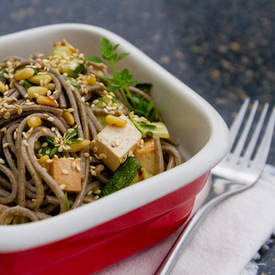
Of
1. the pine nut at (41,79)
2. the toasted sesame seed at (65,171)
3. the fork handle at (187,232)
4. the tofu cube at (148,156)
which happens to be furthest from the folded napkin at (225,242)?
the pine nut at (41,79)

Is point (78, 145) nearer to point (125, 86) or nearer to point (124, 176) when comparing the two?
point (124, 176)

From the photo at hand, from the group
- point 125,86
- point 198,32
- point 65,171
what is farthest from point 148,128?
point 198,32

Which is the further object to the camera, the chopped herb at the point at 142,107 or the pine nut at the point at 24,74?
the chopped herb at the point at 142,107

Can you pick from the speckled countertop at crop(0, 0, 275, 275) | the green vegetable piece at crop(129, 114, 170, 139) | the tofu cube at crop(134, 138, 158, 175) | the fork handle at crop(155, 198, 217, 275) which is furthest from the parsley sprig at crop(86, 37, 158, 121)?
the speckled countertop at crop(0, 0, 275, 275)

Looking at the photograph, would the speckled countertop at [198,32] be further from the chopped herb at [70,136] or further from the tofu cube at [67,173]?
the tofu cube at [67,173]

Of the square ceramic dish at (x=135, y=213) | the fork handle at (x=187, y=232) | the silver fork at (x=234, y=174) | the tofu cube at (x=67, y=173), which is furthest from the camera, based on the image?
the silver fork at (x=234, y=174)

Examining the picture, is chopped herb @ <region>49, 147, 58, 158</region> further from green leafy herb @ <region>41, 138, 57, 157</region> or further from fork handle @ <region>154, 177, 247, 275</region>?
fork handle @ <region>154, 177, 247, 275</region>

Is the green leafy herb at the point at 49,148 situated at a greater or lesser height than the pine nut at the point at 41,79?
Result: lesser
